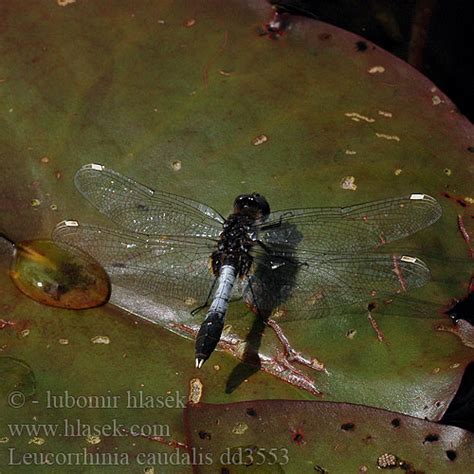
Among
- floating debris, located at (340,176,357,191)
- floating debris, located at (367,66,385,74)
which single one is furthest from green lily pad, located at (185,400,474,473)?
floating debris, located at (367,66,385,74)

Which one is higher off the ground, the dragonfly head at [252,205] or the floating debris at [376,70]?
the floating debris at [376,70]

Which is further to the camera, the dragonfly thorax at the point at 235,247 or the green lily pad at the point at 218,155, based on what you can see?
the dragonfly thorax at the point at 235,247

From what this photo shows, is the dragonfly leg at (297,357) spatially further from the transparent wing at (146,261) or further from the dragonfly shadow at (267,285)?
the transparent wing at (146,261)

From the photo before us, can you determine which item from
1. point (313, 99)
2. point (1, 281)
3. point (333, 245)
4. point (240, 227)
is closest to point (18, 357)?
point (1, 281)

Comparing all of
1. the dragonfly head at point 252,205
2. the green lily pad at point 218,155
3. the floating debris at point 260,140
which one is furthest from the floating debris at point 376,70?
the dragonfly head at point 252,205

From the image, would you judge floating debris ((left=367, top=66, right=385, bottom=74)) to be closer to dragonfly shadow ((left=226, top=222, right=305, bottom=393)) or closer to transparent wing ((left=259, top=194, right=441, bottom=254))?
transparent wing ((left=259, top=194, right=441, bottom=254))

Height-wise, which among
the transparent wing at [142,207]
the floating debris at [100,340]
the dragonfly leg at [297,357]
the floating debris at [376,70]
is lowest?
the floating debris at [100,340]

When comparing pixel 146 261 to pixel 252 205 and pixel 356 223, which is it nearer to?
pixel 252 205

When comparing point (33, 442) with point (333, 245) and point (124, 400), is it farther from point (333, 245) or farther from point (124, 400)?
point (333, 245)
